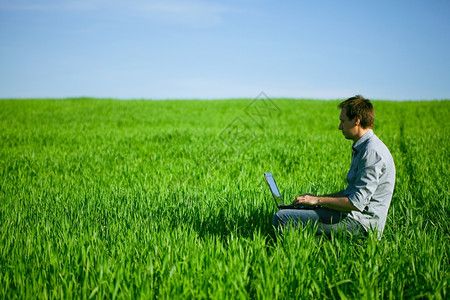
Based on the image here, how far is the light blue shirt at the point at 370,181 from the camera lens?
9.46 feet

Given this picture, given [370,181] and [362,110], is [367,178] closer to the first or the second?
[370,181]

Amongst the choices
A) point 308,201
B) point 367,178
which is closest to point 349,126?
point 367,178

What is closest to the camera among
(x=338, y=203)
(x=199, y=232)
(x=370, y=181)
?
(x=370, y=181)

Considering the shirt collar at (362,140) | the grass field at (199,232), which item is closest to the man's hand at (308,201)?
the grass field at (199,232)

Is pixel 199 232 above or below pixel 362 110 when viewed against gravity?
below

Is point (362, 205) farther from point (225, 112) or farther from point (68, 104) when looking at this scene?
point (68, 104)

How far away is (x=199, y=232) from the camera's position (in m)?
3.95

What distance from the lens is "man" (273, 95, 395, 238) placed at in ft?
9.50

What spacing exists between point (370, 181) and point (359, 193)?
140mm

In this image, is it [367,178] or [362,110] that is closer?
[367,178]

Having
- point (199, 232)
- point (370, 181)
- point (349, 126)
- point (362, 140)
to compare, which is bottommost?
point (199, 232)

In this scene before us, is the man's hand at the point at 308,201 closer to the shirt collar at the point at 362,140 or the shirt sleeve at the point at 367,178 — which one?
the shirt sleeve at the point at 367,178

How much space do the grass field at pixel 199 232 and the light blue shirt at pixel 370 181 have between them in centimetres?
22

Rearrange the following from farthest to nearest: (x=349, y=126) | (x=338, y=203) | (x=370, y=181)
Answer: (x=349, y=126)
(x=338, y=203)
(x=370, y=181)
